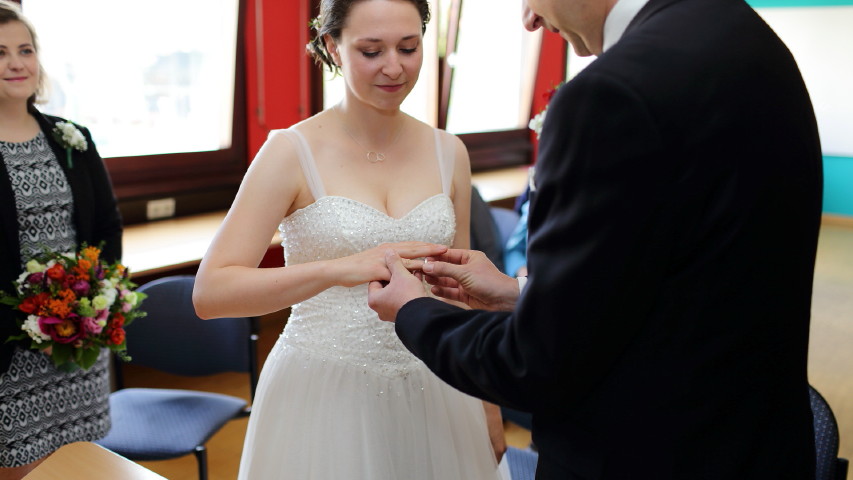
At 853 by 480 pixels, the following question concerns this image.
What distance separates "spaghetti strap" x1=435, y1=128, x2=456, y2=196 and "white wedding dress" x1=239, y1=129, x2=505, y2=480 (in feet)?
0.20

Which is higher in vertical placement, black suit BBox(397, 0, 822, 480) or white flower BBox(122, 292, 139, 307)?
black suit BBox(397, 0, 822, 480)

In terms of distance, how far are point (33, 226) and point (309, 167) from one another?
3.96ft

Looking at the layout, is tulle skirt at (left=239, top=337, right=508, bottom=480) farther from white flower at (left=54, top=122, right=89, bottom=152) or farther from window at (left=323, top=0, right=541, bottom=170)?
window at (left=323, top=0, right=541, bottom=170)

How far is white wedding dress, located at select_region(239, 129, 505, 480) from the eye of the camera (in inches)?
67.8

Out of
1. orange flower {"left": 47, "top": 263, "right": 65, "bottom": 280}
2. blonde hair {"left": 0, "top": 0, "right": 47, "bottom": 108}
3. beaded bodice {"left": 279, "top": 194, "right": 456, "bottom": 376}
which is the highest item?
blonde hair {"left": 0, "top": 0, "right": 47, "bottom": 108}

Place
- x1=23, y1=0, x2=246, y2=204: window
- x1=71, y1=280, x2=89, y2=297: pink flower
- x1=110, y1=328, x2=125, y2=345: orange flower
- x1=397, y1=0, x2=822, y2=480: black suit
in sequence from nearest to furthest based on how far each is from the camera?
1. x1=397, y1=0, x2=822, y2=480: black suit
2. x1=71, y1=280, x2=89, y2=297: pink flower
3. x1=110, y1=328, x2=125, y2=345: orange flower
4. x1=23, y1=0, x2=246, y2=204: window

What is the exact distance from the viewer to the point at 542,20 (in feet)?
3.63

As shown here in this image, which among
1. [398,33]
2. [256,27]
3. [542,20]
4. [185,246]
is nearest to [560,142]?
[542,20]

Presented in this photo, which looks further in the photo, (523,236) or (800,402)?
(523,236)

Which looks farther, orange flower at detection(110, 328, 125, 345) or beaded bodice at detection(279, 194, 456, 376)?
orange flower at detection(110, 328, 125, 345)

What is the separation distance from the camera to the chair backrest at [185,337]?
9.50 ft

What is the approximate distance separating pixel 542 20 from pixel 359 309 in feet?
2.97

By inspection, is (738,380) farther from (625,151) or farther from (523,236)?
(523,236)

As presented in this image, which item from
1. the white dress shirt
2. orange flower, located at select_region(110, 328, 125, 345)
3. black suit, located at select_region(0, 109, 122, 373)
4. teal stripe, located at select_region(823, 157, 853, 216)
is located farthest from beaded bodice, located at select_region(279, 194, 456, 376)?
teal stripe, located at select_region(823, 157, 853, 216)
